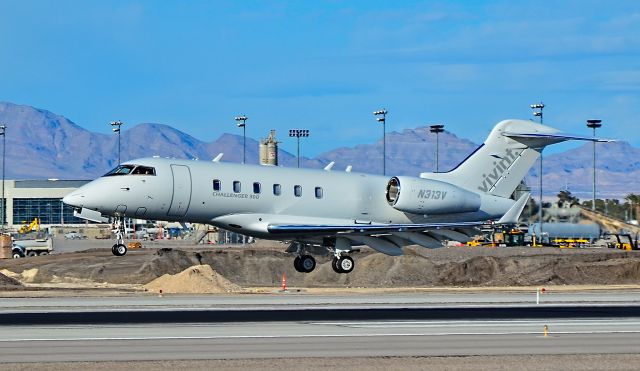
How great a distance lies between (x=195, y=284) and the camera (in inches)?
1913

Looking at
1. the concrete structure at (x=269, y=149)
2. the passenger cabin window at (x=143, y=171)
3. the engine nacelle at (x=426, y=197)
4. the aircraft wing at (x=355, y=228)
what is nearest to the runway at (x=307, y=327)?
the aircraft wing at (x=355, y=228)

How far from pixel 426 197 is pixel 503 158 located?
4.91 metres

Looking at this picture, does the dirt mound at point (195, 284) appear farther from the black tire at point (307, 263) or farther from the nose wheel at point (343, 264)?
the nose wheel at point (343, 264)

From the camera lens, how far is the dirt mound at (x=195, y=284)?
4822cm

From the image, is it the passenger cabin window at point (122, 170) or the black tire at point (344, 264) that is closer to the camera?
the passenger cabin window at point (122, 170)

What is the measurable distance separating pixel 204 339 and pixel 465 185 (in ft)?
86.3

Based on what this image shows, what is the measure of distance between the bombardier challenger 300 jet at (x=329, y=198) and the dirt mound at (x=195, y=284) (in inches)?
161

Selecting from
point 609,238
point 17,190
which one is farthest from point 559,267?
point 17,190

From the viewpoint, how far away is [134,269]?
67125 millimetres

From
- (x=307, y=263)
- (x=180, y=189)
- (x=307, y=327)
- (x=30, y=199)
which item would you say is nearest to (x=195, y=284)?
(x=307, y=263)

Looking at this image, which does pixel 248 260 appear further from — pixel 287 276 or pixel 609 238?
pixel 609 238

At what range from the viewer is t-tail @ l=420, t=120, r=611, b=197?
50.0 meters

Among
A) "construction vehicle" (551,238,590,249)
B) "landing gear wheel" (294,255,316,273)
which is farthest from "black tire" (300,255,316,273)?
"construction vehicle" (551,238,590,249)

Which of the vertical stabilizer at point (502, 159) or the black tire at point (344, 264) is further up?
the vertical stabilizer at point (502, 159)
